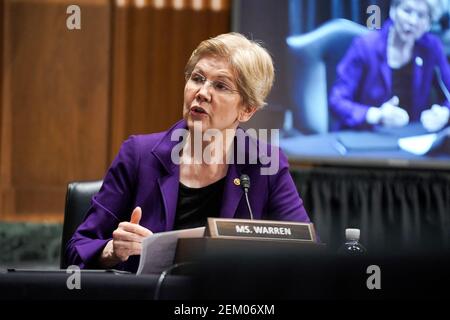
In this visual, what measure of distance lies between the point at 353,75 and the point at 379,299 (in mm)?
3504

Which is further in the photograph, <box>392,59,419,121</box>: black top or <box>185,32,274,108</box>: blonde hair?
<box>392,59,419,121</box>: black top

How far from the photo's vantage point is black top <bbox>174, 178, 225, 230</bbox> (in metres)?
2.37

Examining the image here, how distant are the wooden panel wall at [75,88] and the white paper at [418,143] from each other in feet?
4.01

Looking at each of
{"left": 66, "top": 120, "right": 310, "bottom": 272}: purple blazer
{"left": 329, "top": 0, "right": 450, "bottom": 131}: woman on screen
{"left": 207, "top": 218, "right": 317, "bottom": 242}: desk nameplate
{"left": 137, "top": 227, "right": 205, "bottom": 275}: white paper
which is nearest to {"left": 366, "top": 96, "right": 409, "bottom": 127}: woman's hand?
{"left": 329, "top": 0, "right": 450, "bottom": 131}: woman on screen

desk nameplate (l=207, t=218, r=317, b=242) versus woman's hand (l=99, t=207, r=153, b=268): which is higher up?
desk nameplate (l=207, t=218, r=317, b=242)

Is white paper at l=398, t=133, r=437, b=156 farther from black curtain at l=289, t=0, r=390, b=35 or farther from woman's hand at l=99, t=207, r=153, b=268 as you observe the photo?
woman's hand at l=99, t=207, r=153, b=268

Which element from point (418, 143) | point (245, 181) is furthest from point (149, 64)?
point (245, 181)

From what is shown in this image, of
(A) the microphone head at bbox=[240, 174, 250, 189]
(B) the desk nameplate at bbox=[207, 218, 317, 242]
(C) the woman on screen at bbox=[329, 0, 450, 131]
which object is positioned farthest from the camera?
(C) the woman on screen at bbox=[329, 0, 450, 131]

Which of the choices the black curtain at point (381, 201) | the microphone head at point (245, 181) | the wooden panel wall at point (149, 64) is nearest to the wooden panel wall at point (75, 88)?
the wooden panel wall at point (149, 64)

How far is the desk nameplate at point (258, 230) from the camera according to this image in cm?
182

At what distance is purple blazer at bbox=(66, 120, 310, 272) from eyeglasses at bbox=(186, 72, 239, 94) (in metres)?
0.16

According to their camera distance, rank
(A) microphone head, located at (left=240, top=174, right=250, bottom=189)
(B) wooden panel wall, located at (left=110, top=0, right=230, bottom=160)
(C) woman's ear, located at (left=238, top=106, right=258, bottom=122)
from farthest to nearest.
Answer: (B) wooden panel wall, located at (left=110, top=0, right=230, bottom=160)
(C) woman's ear, located at (left=238, top=106, right=258, bottom=122)
(A) microphone head, located at (left=240, top=174, right=250, bottom=189)

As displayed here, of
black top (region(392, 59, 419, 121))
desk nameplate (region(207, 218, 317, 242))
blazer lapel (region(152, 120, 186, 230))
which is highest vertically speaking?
black top (region(392, 59, 419, 121))

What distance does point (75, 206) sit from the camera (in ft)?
8.44
